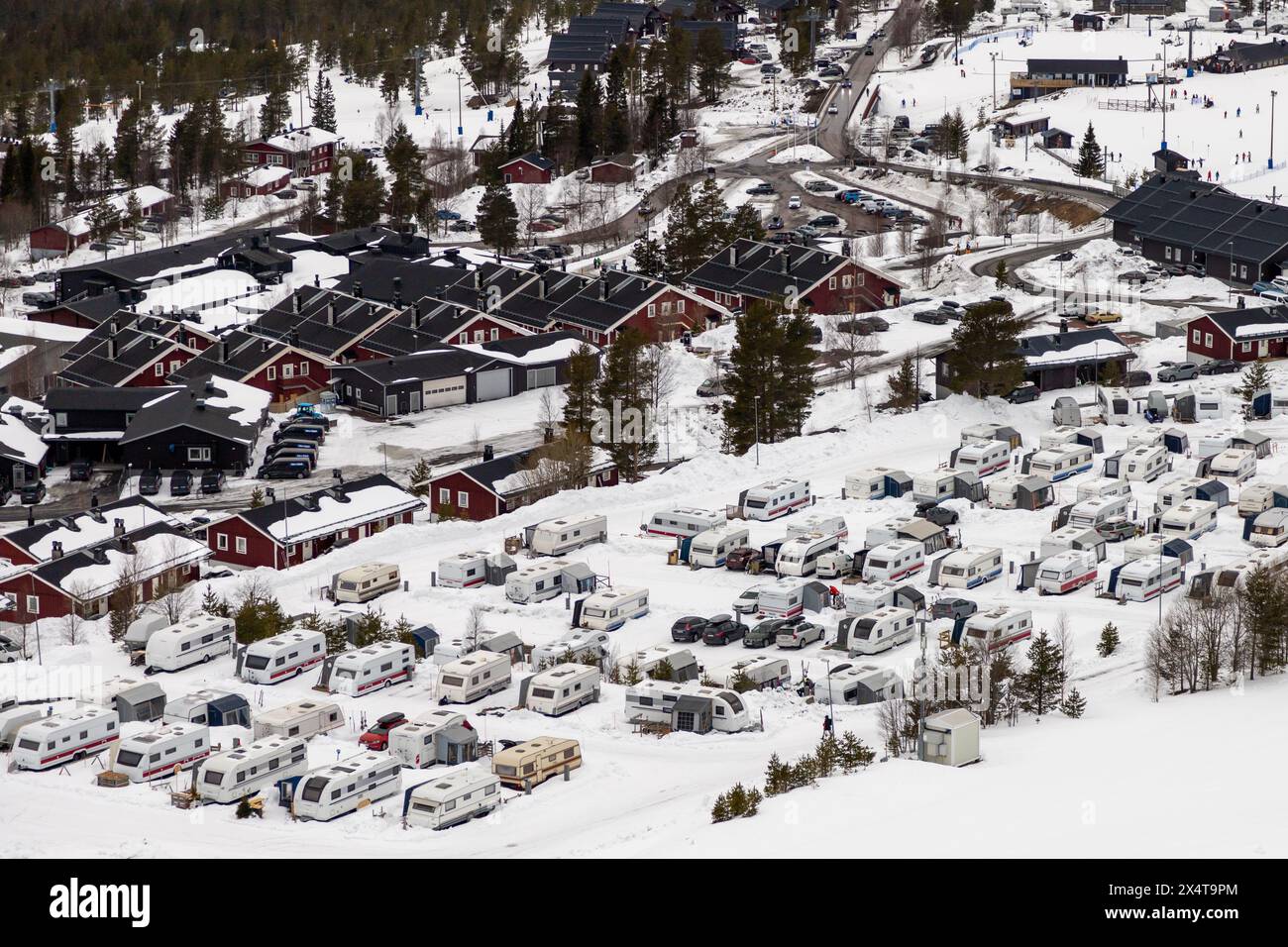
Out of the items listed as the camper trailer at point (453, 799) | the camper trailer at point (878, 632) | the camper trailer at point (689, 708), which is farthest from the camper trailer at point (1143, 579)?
the camper trailer at point (453, 799)

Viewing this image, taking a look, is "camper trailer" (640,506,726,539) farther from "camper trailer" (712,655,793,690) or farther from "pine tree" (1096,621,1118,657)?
"pine tree" (1096,621,1118,657)

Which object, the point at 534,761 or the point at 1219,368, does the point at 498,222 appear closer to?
Result: the point at 1219,368

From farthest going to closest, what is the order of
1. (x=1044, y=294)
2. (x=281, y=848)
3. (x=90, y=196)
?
1. (x=90, y=196)
2. (x=1044, y=294)
3. (x=281, y=848)

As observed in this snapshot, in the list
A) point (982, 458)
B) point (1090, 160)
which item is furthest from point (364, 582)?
point (1090, 160)

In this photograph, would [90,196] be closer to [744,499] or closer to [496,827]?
[744,499]

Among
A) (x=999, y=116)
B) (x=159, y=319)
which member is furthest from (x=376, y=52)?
(x=159, y=319)

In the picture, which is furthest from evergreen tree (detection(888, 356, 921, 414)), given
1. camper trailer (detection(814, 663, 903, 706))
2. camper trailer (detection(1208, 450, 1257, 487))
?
camper trailer (detection(814, 663, 903, 706))

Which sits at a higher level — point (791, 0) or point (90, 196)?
point (791, 0)
